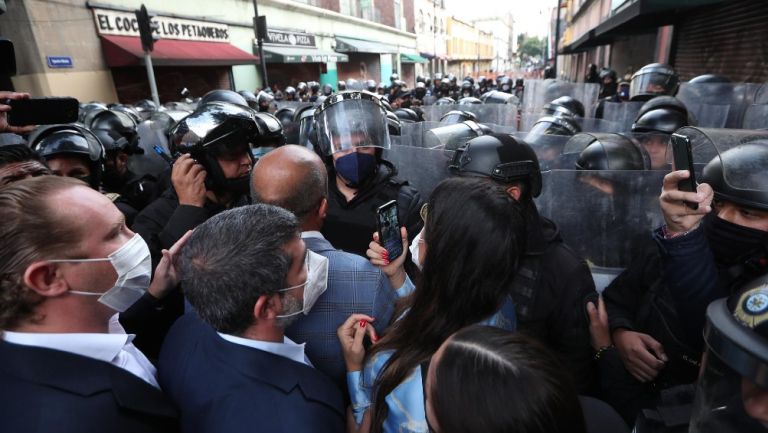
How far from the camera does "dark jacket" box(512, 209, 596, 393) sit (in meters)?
→ 1.64

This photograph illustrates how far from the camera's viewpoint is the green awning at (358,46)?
27.5m

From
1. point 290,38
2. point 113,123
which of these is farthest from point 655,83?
point 290,38

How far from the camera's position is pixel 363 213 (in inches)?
98.7

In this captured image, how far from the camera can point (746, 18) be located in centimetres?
700

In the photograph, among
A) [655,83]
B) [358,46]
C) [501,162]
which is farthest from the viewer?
[358,46]

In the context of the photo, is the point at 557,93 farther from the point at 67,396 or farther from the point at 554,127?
the point at 67,396

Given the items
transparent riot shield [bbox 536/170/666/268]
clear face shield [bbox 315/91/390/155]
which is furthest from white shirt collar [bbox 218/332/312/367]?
transparent riot shield [bbox 536/170/666/268]

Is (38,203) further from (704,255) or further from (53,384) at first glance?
(704,255)

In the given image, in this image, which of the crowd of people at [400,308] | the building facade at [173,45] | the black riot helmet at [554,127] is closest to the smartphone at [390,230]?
the crowd of people at [400,308]

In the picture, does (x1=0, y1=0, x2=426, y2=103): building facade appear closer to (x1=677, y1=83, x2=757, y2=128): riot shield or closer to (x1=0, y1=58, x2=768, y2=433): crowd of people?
(x1=0, y1=58, x2=768, y2=433): crowd of people

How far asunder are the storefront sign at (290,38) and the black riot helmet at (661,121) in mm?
18535

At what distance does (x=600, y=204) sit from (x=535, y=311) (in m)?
0.87

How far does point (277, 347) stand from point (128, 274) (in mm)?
569

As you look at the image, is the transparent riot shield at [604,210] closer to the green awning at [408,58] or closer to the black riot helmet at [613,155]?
the black riot helmet at [613,155]
